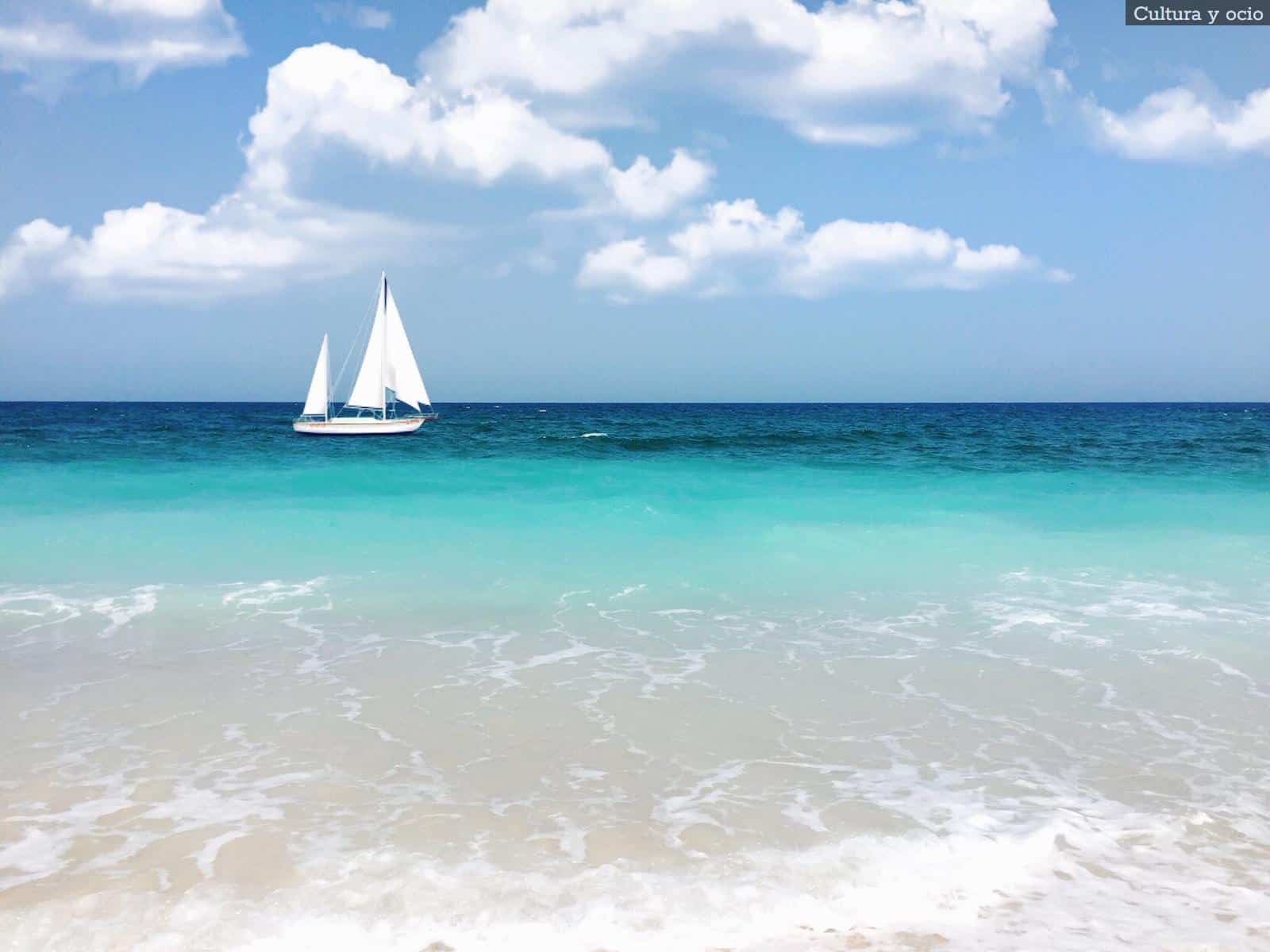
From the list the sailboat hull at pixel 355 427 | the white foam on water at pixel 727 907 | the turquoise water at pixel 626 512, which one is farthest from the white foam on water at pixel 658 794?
the sailboat hull at pixel 355 427

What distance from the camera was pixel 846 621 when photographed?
10.4 m

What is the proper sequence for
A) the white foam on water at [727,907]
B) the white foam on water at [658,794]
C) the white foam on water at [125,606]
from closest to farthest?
1. the white foam on water at [727,907]
2. the white foam on water at [658,794]
3. the white foam on water at [125,606]

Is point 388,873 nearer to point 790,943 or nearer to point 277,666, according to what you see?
point 790,943

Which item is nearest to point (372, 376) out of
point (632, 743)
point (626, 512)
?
point (626, 512)

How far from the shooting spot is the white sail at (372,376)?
155 feet

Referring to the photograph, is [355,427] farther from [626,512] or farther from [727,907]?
[727,907]

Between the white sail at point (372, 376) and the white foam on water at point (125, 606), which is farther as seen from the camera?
the white sail at point (372, 376)

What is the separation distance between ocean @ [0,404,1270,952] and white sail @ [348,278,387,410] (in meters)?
31.5

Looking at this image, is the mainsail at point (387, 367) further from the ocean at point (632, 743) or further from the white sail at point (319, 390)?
the ocean at point (632, 743)

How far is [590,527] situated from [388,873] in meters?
13.6

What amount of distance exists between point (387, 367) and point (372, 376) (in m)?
0.99

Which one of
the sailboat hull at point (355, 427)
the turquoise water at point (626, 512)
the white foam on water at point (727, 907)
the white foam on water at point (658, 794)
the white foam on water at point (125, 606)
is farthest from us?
the sailboat hull at point (355, 427)

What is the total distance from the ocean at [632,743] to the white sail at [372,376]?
3146 cm

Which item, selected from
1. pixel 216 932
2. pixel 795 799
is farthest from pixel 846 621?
pixel 216 932
